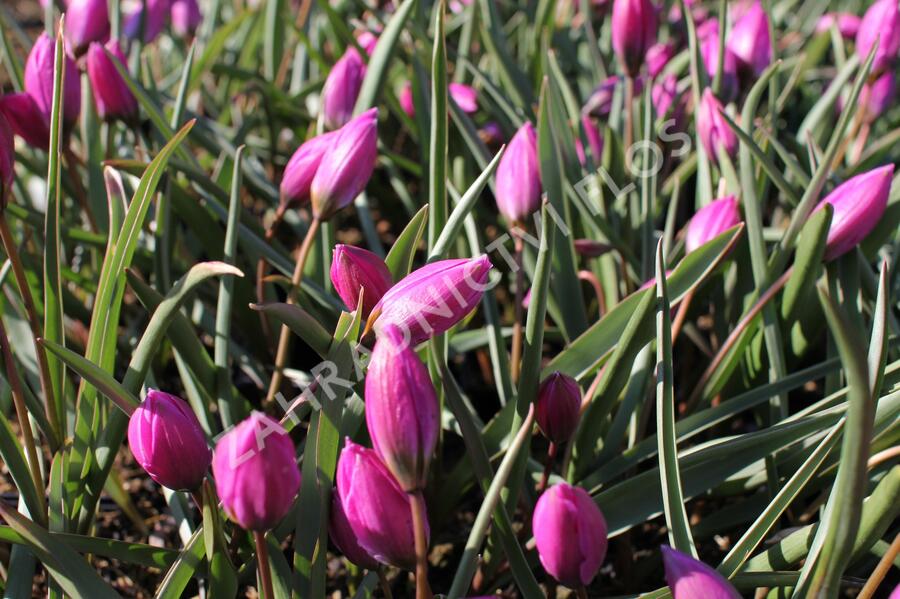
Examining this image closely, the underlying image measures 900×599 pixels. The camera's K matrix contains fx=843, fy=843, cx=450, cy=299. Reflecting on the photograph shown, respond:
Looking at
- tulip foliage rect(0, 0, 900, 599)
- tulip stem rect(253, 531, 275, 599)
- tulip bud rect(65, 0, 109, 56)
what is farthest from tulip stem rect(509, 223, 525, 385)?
tulip bud rect(65, 0, 109, 56)

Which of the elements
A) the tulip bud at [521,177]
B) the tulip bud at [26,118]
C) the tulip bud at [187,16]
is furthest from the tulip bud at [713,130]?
the tulip bud at [187,16]

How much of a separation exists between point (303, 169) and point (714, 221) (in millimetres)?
412

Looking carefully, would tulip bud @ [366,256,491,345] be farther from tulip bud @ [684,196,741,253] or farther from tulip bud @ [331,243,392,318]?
tulip bud @ [684,196,741,253]

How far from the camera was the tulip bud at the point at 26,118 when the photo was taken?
847 mm

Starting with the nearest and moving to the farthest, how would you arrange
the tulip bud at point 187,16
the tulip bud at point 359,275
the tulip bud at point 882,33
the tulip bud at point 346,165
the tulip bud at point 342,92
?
the tulip bud at point 359,275, the tulip bud at point 346,165, the tulip bud at point 342,92, the tulip bud at point 882,33, the tulip bud at point 187,16

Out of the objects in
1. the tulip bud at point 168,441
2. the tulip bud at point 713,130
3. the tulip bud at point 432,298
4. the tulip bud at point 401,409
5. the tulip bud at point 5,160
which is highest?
the tulip bud at point 5,160

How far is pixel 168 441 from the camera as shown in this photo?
22.1 inches

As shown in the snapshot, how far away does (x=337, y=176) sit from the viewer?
77 centimetres

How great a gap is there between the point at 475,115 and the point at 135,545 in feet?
3.08

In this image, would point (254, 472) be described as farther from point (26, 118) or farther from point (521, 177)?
point (26, 118)

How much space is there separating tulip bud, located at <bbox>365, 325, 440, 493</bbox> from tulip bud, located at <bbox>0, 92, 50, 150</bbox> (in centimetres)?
57

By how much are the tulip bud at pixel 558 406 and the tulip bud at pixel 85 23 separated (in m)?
0.77

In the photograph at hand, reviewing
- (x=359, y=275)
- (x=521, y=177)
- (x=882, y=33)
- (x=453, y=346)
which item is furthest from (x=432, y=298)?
(x=882, y=33)

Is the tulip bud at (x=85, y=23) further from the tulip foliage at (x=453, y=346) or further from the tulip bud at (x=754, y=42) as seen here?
the tulip bud at (x=754, y=42)
